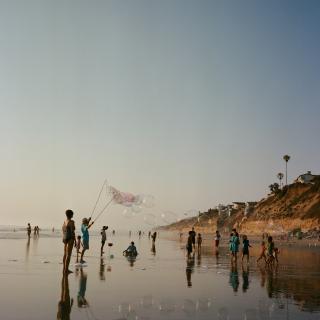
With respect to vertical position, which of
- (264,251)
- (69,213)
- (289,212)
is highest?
(289,212)

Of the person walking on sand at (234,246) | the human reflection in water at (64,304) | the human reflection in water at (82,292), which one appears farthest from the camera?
the person walking on sand at (234,246)

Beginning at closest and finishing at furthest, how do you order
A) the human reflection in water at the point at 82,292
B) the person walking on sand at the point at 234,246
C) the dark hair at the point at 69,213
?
1. the human reflection in water at the point at 82,292
2. the dark hair at the point at 69,213
3. the person walking on sand at the point at 234,246

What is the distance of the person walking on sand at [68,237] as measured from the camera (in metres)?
14.6

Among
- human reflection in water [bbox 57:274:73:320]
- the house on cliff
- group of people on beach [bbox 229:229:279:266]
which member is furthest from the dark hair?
the house on cliff

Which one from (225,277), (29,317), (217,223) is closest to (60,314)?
(29,317)

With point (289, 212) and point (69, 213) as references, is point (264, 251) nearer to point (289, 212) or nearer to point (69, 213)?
point (69, 213)

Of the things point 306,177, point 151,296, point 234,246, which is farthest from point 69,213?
point 306,177

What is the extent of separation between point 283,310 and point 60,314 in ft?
15.8

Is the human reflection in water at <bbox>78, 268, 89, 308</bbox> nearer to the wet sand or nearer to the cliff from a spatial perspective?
the wet sand

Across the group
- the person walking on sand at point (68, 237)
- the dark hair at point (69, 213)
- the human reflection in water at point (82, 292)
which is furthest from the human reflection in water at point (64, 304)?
the dark hair at point (69, 213)

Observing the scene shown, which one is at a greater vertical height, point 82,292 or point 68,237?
point 68,237

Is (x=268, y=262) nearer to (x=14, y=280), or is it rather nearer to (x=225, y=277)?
(x=225, y=277)

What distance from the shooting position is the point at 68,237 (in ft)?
48.1

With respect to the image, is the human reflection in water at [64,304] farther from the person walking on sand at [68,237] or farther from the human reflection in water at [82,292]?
the person walking on sand at [68,237]
